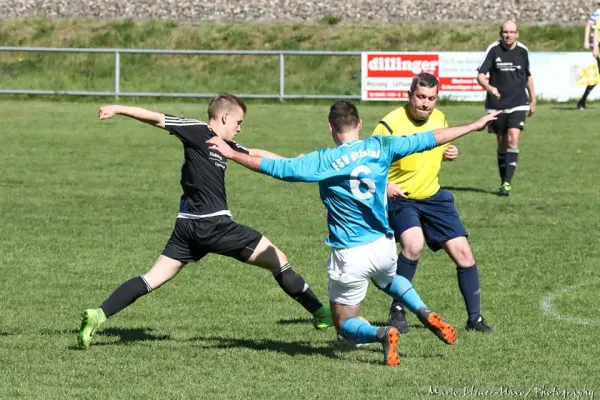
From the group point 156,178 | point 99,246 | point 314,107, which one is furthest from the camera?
point 314,107

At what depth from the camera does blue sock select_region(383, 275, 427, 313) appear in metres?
7.32

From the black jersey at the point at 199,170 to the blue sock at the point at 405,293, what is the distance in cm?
127

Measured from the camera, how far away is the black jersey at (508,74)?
16.3 meters

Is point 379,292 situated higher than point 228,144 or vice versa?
point 228,144

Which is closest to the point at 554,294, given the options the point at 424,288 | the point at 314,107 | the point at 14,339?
the point at 424,288

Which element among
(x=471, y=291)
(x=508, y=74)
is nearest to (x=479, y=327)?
(x=471, y=291)

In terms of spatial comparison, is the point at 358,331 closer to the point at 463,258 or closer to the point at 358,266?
the point at 358,266

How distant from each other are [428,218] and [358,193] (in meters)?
1.37

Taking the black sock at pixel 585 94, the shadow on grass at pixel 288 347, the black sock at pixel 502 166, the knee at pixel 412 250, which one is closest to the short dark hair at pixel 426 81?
the knee at pixel 412 250

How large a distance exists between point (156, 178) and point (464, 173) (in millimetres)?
4873

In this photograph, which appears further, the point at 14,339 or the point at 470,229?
the point at 470,229

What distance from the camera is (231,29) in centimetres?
4100

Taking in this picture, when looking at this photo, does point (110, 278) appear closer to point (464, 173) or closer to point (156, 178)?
point (156, 178)

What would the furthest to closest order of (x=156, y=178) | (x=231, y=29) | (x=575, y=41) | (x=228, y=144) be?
(x=231, y=29), (x=575, y=41), (x=156, y=178), (x=228, y=144)
